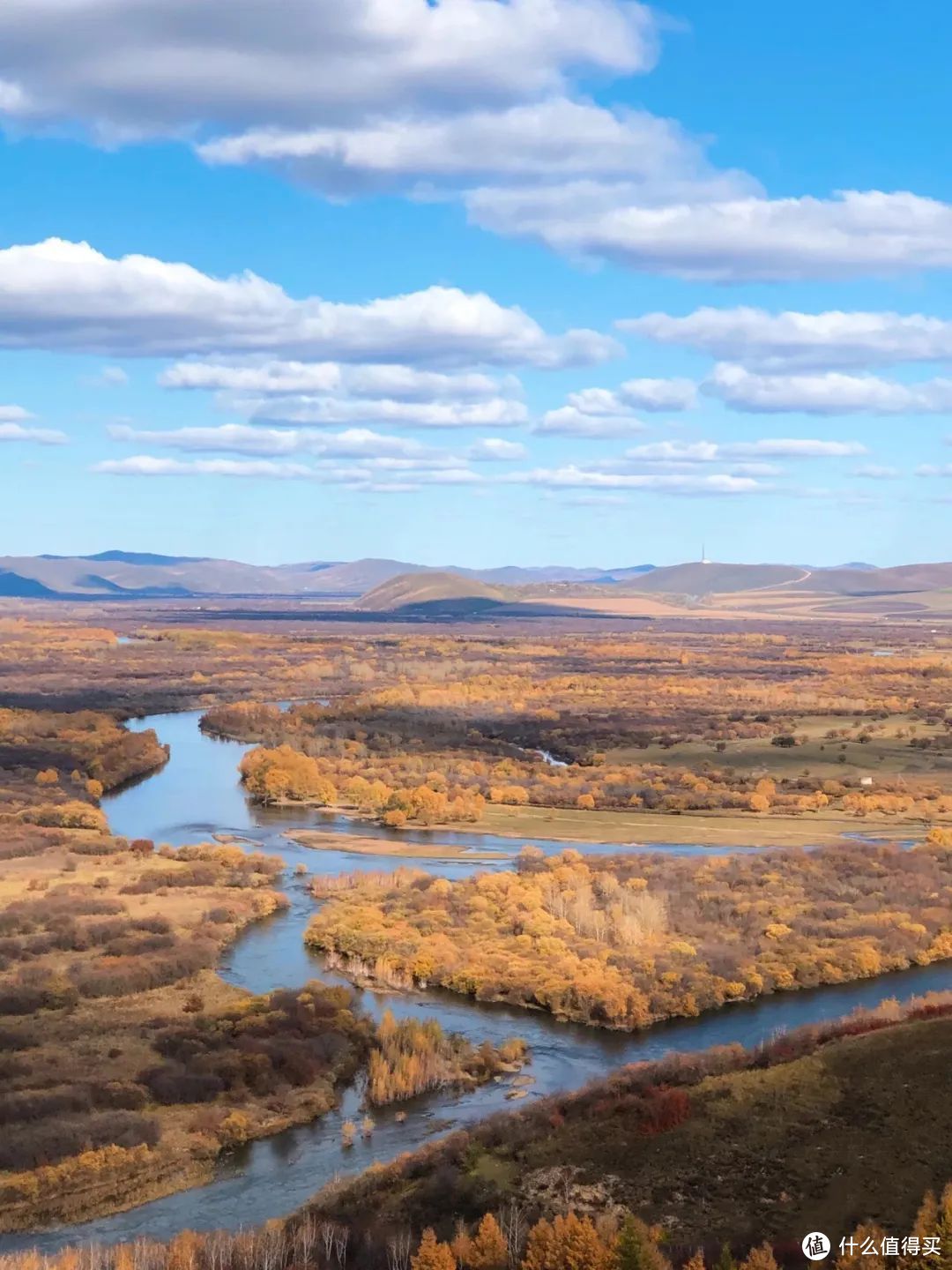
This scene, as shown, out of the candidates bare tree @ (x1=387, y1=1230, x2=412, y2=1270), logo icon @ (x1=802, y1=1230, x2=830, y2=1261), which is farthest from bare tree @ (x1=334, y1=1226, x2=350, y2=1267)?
logo icon @ (x1=802, y1=1230, x2=830, y2=1261)

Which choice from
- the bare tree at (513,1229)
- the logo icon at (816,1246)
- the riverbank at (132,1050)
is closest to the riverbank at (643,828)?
the riverbank at (132,1050)

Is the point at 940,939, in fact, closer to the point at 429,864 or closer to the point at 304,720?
the point at 429,864

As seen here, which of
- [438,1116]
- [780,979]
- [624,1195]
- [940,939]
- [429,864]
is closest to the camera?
[624,1195]

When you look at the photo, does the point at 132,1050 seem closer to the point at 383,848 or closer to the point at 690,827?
the point at 383,848

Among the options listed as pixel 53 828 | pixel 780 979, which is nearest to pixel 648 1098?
pixel 780 979

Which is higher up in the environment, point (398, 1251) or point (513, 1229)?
point (513, 1229)

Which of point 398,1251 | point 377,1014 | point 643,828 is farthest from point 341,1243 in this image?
point 643,828
